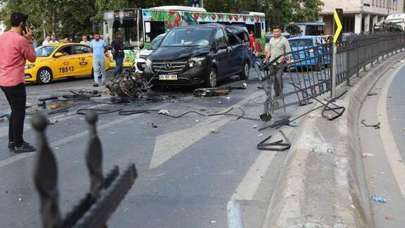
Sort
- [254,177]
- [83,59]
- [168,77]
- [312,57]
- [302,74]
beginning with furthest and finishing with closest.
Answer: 1. [83,59]
2. [168,77]
3. [312,57]
4. [302,74]
5. [254,177]

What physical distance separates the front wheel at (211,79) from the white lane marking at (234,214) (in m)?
10.2

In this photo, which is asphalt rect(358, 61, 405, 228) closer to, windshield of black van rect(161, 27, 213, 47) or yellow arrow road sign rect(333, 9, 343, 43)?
yellow arrow road sign rect(333, 9, 343, 43)

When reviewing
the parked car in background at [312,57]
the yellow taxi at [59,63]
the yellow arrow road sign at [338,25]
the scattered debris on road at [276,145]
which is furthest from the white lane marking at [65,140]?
the yellow taxi at [59,63]

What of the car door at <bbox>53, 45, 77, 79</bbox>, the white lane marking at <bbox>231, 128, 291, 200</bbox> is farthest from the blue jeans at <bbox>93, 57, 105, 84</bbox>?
the white lane marking at <bbox>231, 128, 291, 200</bbox>

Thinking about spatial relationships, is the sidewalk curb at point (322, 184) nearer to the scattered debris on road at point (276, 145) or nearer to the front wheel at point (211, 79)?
the scattered debris on road at point (276, 145)

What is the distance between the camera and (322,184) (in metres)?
5.25

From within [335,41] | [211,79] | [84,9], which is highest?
[84,9]

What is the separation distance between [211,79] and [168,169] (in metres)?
9.05

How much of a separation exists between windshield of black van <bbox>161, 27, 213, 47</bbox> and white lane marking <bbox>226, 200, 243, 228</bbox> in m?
10.9

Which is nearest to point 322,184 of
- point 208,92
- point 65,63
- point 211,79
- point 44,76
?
point 208,92

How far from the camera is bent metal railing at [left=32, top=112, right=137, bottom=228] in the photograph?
5.86 feet

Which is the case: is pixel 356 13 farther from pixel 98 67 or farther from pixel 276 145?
pixel 276 145

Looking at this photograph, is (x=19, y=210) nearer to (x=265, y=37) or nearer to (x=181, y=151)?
(x=181, y=151)

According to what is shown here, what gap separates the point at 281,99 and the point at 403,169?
3.91 meters
